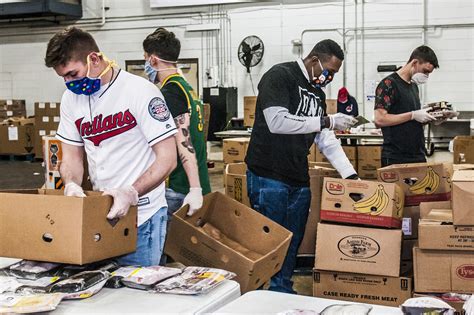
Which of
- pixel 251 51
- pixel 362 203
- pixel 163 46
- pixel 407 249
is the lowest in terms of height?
pixel 407 249

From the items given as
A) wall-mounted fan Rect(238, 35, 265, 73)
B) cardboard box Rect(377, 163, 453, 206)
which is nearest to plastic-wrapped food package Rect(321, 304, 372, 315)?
cardboard box Rect(377, 163, 453, 206)

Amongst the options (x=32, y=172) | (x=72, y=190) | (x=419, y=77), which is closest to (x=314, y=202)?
(x=419, y=77)

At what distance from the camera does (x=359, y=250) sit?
3.07 metres

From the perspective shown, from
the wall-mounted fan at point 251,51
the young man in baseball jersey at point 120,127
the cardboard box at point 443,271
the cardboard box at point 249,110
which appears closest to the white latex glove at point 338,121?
the cardboard box at point 443,271

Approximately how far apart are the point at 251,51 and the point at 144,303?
28.5 ft

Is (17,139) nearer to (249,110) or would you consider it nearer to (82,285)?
(249,110)

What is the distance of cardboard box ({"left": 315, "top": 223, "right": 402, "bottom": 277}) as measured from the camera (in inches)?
120

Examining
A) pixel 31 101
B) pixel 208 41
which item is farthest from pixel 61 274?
pixel 31 101

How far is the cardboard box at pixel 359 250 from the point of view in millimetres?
3039

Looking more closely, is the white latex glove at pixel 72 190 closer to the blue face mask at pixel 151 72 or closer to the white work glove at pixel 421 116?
the blue face mask at pixel 151 72

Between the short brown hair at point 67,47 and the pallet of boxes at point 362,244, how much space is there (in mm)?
1571

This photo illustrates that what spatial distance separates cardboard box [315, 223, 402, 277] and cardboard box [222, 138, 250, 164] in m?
3.41

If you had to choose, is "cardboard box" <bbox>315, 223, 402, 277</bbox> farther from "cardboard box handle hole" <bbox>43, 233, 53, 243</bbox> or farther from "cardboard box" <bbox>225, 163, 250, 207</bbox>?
"cardboard box handle hole" <bbox>43, 233, 53, 243</bbox>

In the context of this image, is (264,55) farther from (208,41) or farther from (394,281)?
(394,281)
